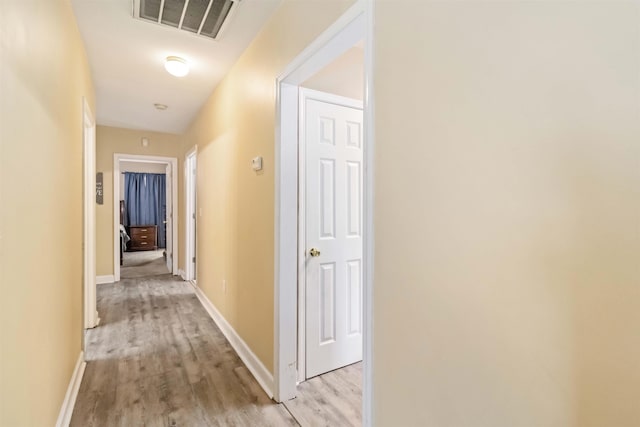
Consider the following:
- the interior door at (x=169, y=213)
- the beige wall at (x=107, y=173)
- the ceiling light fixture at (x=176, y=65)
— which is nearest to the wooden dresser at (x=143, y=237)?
the interior door at (x=169, y=213)

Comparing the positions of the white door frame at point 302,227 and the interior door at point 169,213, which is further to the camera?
the interior door at point 169,213

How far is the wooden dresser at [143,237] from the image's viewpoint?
833 cm

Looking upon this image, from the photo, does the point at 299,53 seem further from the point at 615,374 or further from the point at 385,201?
the point at 615,374

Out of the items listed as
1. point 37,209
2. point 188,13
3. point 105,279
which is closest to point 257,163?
point 188,13

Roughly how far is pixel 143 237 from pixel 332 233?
8.05 meters

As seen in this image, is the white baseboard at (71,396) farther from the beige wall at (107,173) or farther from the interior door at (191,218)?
the beige wall at (107,173)

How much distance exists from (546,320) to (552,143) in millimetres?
387

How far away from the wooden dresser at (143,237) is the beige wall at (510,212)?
897 cm

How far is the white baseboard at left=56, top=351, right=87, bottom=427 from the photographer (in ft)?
5.35

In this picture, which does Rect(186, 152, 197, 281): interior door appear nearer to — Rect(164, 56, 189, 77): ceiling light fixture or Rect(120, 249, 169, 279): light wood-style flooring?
Rect(120, 249, 169, 279): light wood-style flooring

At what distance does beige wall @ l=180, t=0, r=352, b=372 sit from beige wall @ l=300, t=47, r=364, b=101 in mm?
296

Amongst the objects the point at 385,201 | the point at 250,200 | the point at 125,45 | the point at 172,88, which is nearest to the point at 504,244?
the point at 385,201

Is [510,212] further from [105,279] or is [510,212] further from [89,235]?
[105,279]

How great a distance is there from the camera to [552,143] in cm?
66
